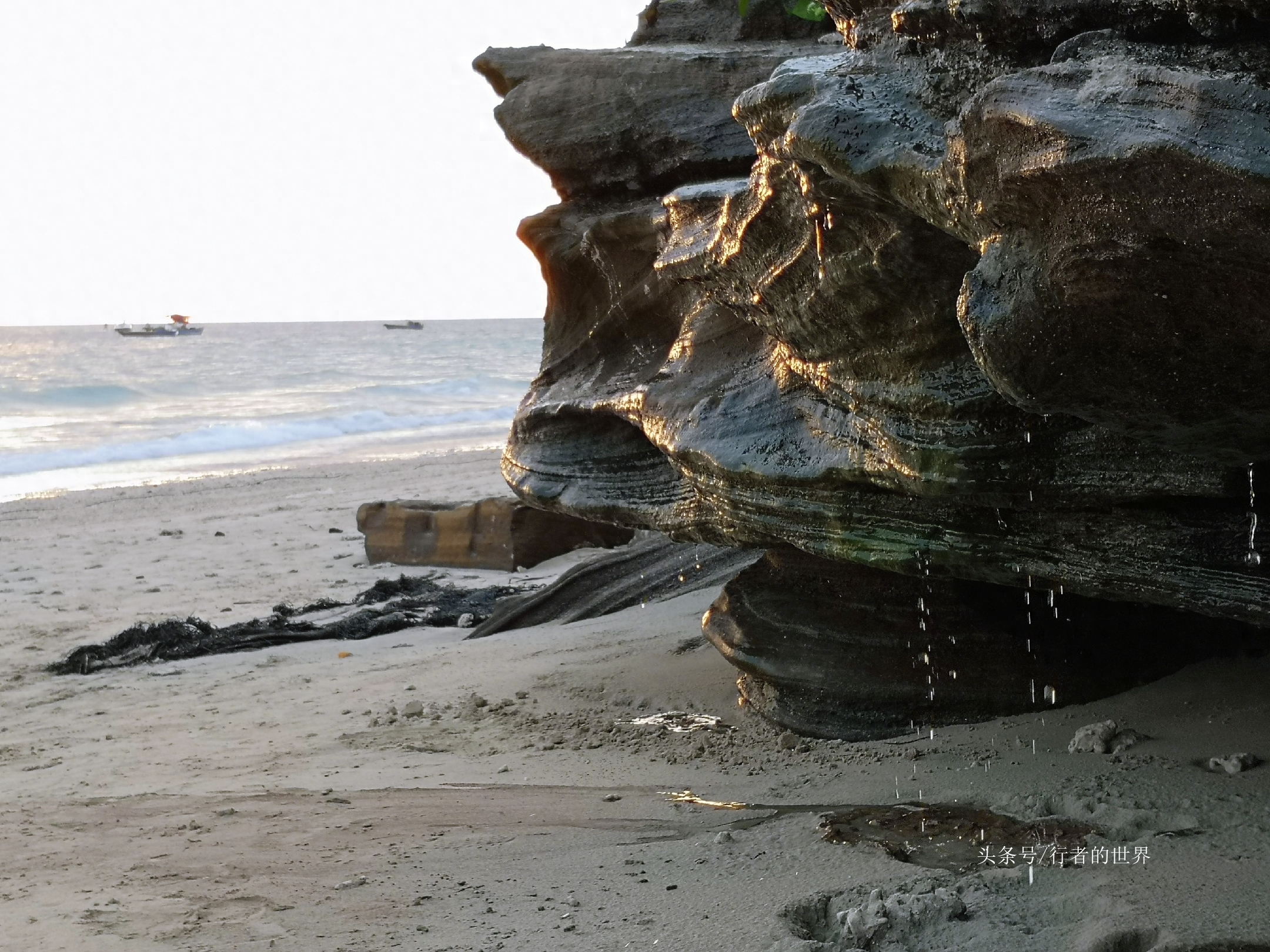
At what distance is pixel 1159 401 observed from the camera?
2494 millimetres

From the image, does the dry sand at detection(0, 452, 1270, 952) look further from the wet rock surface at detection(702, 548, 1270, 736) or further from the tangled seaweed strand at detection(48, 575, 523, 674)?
the tangled seaweed strand at detection(48, 575, 523, 674)

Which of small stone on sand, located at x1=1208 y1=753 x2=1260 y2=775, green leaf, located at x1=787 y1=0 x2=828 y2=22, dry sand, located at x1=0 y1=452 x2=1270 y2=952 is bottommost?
dry sand, located at x1=0 y1=452 x2=1270 y2=952

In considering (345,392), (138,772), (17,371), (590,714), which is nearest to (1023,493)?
(590,714)

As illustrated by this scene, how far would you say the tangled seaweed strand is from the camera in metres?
7.12

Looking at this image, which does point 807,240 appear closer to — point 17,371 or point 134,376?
point 134,376

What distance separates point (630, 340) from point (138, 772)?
2.72 meters

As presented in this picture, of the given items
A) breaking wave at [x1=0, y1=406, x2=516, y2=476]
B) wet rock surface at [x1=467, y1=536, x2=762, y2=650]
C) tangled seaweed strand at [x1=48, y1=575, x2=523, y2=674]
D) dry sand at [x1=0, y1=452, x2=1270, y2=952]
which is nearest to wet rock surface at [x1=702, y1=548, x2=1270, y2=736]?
dry sand at [x1=0, y1=452, x2=1270, y2=952]

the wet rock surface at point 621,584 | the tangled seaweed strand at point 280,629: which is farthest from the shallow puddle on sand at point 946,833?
the tangled seaweed strand at point 280,629

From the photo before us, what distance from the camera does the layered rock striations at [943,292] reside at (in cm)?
218

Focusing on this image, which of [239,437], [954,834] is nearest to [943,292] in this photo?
[954,834]

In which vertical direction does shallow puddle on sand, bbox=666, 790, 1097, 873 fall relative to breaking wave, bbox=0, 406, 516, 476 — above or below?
above

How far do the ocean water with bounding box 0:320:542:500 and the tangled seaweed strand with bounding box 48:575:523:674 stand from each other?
36.0 ft

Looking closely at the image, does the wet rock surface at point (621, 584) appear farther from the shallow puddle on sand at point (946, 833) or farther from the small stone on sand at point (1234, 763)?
the small stone on sand at point (1234, 763)

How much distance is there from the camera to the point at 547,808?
3973 mm
